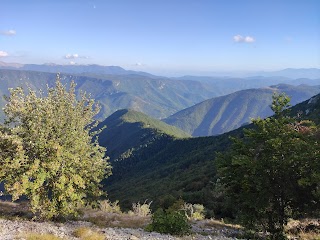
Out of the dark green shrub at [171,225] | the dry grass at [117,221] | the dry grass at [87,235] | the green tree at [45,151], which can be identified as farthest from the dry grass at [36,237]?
the dark green shrub at [171,225]

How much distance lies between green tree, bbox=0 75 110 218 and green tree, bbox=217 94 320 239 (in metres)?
8.72

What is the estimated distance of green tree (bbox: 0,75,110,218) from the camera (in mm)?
15188

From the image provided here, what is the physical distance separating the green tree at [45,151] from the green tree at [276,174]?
8725 millimetres

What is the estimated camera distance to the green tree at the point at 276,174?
14.8 meters

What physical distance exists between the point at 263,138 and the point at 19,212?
16.0m

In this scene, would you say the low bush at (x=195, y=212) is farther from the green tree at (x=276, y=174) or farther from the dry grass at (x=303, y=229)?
the dry grass at (x=303, y=229)

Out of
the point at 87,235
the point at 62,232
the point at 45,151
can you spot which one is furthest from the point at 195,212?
the point at 45,151

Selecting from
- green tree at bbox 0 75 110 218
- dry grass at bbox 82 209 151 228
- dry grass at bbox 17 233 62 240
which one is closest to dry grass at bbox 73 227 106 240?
dry grass at bbox 17 233 62 240

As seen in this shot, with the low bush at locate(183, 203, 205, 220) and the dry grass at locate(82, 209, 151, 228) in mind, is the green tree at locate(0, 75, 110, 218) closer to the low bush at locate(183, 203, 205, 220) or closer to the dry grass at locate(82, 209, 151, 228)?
the dry grass at locate(82, 209, 151, 228)

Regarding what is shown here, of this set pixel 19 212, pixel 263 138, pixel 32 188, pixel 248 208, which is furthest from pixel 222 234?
pixel 19 212

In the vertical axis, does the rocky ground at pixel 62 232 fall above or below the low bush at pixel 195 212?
above

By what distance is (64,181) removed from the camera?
1562 cm

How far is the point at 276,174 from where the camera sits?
15.6 metres

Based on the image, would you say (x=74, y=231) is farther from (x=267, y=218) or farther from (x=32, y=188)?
(x=267, y=218)
